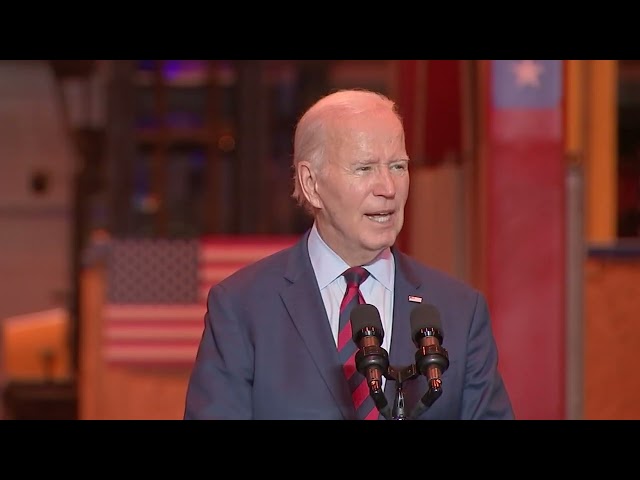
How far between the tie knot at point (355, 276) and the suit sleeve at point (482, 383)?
0.23 meters

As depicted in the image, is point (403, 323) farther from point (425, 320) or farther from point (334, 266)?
point (425, 320)

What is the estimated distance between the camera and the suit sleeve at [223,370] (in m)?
2.27

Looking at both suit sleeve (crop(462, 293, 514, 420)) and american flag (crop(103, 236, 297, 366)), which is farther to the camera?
american flag (crop(103, 236, 297, 366))

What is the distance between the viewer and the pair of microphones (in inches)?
76.0

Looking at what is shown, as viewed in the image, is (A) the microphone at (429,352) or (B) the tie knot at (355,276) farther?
(B) the tie knot at (355,276)

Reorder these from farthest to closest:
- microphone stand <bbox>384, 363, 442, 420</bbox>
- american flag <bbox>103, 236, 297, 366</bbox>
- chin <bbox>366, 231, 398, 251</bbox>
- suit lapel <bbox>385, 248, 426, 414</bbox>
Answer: american flag <bbox>103, 236, 297, 366</bbox> < chin <bbox>366, 231, 398, 251</bbox> < suit lapel <bbox>385, 248, 426, 414</bbox> < microphone stand <bbox>384, 363, 442, 420</bbox>

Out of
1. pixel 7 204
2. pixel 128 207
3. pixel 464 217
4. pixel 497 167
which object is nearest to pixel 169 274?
pixel 128 207

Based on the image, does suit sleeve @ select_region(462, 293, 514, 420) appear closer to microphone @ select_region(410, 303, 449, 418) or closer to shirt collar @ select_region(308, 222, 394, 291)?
shirt collar @ select_region(308, 222, 394, 291)

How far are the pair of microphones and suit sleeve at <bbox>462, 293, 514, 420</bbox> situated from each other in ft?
1.20

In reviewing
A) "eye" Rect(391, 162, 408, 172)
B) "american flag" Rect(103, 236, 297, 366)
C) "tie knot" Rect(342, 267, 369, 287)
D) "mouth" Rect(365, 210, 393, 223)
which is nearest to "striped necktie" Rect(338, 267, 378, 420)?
"tie knot" Rect(342, 267, 369, 287)

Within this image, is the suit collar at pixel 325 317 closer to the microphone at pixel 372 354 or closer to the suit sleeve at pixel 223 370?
the suit sleeve at pixel 223 370

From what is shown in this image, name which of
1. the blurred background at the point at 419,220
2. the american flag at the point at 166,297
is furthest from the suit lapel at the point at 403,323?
the american flag at the point at 166,297

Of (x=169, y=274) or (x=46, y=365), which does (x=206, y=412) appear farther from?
(x=46, y=365)
